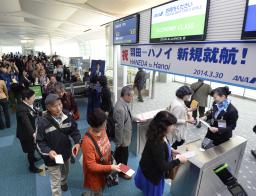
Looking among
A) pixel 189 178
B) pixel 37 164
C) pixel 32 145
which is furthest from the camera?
pixel 37 164

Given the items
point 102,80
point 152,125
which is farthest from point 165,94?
point 152,125

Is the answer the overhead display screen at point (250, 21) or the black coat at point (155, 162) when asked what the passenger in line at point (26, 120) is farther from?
the overhead display screen at point (250, 21)

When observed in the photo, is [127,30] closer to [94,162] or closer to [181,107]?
[181,107]

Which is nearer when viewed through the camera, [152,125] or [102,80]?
[152,125]

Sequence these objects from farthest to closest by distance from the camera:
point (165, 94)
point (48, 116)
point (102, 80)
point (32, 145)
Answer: point (165, 94)
point (102, 80)
point (32, 145)
point (48, 116)

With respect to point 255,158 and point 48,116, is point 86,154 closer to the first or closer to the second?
point 48,116

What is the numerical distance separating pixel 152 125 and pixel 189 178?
112cm

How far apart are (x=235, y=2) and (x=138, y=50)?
1.74 metres

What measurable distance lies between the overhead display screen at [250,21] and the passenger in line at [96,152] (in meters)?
1.53

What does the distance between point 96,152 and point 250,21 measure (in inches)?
74.1

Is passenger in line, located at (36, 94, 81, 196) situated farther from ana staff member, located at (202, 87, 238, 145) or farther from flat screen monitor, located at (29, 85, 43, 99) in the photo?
flat screen monitor, located at (29, 85, 43, 99)

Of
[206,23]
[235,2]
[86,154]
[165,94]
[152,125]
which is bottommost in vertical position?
[165,94]

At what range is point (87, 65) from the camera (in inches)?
386

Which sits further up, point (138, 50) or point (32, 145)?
point (138, 50)
